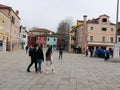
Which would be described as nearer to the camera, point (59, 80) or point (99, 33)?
point (59, 80)

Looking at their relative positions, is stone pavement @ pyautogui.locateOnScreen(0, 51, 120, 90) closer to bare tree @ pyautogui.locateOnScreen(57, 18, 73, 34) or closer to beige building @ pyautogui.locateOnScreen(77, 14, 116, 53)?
beige building @ pyautogui.locateOnScreen(77, 14, 116, 53)

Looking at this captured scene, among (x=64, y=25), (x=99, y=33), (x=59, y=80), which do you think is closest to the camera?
(x=59, y=80)

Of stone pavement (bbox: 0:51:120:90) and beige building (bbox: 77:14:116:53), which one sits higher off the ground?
beige building (bbox: 77:14:116:53)

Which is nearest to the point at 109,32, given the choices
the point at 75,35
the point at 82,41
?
the point at 82,41

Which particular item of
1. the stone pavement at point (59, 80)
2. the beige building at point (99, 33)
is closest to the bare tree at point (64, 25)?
the beige building at point (99, 33)

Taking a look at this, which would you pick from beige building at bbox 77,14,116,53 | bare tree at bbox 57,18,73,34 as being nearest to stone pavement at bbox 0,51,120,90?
beige building at bbox 77,14,116,53

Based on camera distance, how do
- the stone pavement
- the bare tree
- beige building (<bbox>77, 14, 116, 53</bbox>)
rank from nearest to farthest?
1. the stone pavement
2. beige building (<bbox>77, 14, 116, 53</bbox>)
3. the bare tree

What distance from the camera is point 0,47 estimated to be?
184 ft

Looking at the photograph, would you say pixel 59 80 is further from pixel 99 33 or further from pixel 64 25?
pixel 64 25

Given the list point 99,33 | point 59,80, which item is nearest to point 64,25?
point 99,33

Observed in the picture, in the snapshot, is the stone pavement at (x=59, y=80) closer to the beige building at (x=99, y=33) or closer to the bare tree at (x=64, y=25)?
the beige building at (x=99, y=33)

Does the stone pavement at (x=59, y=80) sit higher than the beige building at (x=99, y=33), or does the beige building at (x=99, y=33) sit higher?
the beige building at (x=99, y=33)

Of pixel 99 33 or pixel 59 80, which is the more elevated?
pixel 99 33

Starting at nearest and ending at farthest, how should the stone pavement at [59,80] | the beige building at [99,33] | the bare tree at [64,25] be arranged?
the stone pavement at [59,80] → the beige building at [99,33] → the bare tree at [64,25]
